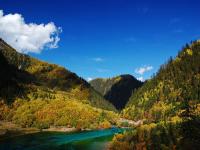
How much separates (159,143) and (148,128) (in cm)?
1642

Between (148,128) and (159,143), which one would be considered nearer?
(159,143)

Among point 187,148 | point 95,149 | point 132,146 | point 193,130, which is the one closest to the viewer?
point 193,130

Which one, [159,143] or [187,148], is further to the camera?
[159,143]

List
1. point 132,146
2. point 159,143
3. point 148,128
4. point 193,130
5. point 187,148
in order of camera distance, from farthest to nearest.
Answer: point 148,128 → point 132,146 → point 159,143 → point 187,148 → point 193,130

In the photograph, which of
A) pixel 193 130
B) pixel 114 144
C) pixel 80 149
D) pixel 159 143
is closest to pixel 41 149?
pixel 80 149

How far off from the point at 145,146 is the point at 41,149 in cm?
5375

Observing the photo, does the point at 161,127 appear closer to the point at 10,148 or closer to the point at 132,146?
the point at 132,146

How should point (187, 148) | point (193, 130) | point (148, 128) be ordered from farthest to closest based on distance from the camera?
point (148, 128) → point (187, 148) → point (193, 130)

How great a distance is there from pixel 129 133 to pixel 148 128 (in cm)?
806

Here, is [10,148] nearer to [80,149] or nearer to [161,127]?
[80,149]

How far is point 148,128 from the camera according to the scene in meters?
126

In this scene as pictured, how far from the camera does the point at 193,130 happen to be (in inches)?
3371

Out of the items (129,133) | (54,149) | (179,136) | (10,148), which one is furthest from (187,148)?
(10,148)

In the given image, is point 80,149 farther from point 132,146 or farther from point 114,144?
point 132,146
